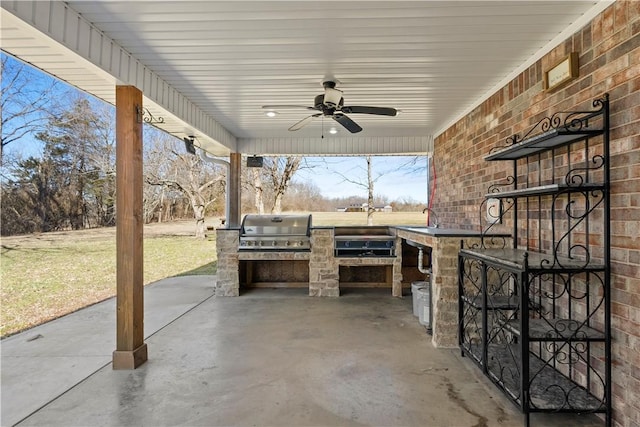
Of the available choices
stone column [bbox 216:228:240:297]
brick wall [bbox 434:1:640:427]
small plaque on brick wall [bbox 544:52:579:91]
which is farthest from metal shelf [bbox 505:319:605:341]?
stone column [bbox 216:228:240:297]

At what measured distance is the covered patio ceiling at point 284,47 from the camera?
2.17m

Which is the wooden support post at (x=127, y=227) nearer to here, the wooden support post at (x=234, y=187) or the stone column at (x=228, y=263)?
the stone column at (x=228, y=263)

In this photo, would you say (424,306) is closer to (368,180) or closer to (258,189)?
(368,180)

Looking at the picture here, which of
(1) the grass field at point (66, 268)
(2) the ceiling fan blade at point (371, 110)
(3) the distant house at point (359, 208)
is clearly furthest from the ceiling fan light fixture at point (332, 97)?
(3) the distant house at point (359, 208)

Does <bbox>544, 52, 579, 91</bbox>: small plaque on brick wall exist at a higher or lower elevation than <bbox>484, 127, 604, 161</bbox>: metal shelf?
higher

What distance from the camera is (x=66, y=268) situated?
636 centimetres

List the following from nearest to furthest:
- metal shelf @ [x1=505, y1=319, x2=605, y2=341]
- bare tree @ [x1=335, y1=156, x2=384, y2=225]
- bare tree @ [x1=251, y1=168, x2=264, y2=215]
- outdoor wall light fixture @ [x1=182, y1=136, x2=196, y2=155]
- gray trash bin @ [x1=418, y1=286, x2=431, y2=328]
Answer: metal shelf @ [x1=505, y1=319, x2=605, y2=341], gray trash bin @ [x1=418, y1=286, x2=431, y2=328], outdoor wall light fixture @ [x1=182, y1=136, x2=196, y2=155], bare tree @ [x1=335, y1=156, x2=384, y2=225], bare tree @ [x1=251, y1=168, x2=264, y2=215]

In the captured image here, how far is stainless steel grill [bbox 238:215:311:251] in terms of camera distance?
5344mm

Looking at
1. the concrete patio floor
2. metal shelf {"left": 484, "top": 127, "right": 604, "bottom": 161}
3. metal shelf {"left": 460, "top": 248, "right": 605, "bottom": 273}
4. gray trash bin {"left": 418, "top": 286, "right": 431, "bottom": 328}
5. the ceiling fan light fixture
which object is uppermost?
the ceiling fan light fixture

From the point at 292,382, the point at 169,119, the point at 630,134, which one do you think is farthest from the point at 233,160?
the point at 630,134

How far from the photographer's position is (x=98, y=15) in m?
2.26

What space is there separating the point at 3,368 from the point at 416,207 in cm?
627

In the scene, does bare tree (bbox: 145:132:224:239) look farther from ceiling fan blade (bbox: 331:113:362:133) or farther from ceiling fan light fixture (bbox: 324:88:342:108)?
ceiling fan light fixture (bbox: 324:88:342:108)

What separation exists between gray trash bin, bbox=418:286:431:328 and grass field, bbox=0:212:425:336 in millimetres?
2628
